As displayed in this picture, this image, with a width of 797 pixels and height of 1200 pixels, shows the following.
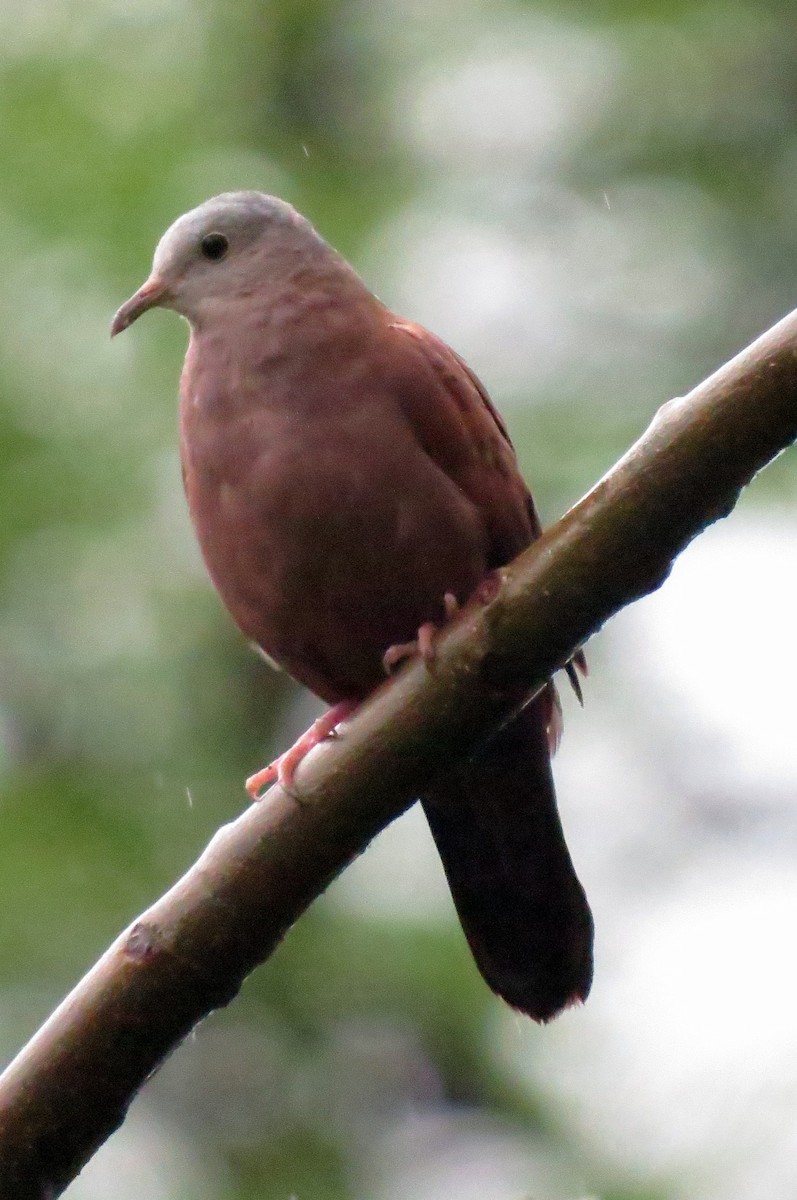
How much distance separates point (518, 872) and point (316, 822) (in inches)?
37.9

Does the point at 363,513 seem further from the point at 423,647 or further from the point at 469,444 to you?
the point at 423,647

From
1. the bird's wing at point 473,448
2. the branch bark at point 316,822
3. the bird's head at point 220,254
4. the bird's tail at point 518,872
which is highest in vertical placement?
the bird's head at point 220,254

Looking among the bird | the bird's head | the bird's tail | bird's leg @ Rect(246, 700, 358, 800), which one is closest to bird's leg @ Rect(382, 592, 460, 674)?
the bird

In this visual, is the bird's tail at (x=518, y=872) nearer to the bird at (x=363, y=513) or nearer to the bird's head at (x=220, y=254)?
the bird at (x=363, y=513)

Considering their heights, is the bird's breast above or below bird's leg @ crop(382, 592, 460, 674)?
above

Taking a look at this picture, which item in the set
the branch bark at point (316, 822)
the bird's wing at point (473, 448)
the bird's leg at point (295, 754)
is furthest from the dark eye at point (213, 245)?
the branch bark at point (316, 822)

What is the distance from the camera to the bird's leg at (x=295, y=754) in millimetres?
2273

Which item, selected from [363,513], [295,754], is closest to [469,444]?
[363,513]

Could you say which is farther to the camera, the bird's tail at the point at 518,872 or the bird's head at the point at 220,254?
the bird's head at the point at 220,254

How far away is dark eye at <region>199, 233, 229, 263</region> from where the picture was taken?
128 inches

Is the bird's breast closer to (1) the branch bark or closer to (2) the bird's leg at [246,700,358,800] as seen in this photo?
(2) the bird's leg at [246,700,358,800]

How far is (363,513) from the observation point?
2.78 m

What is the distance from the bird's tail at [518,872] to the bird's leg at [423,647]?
0.97ft

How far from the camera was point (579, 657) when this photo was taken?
2.82 metres
